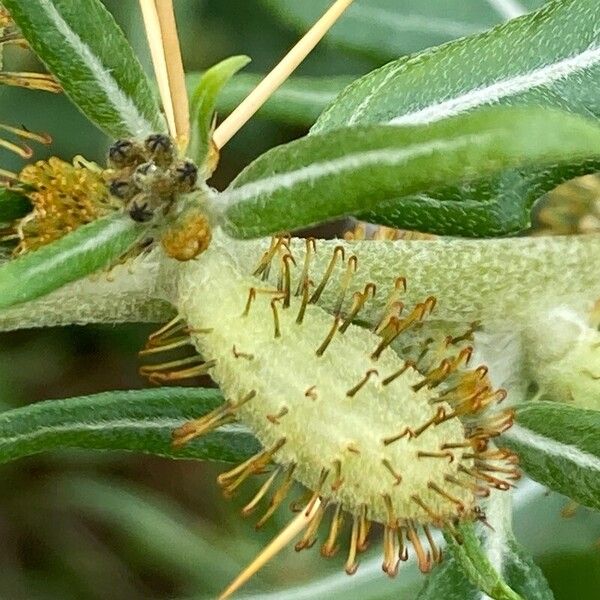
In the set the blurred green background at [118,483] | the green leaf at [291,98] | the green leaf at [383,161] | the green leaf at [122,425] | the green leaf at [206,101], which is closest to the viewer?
the green leaf at [383,161]

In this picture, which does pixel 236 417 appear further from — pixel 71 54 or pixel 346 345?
pixel 71 54

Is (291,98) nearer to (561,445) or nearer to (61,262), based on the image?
(561,445)

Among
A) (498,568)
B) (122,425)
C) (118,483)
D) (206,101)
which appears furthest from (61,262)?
(118,483)

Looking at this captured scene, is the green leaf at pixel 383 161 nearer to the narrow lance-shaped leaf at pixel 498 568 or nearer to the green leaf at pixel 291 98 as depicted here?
the narrow lance-shaped leaf at pixel 498 568

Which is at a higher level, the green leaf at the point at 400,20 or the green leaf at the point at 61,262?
the green leaf at the point at 400,20

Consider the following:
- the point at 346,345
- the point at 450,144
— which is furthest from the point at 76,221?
the point at 450,144

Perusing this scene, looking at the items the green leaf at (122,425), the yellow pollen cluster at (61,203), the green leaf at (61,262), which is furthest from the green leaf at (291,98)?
the green leaf at (61,262)
